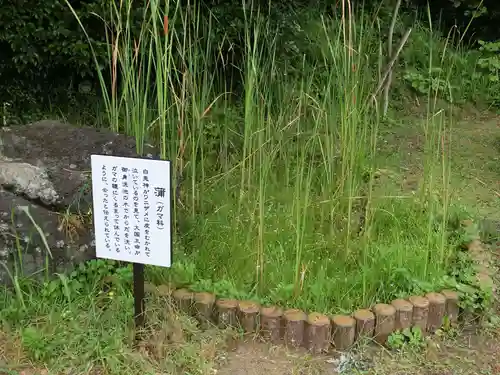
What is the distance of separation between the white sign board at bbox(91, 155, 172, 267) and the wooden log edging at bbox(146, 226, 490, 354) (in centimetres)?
46

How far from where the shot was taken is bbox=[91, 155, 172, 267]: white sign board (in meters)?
2.40

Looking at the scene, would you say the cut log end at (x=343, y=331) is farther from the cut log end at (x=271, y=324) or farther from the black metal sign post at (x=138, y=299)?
the black metal sign post at (x=138, y=299)

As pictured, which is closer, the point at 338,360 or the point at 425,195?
the point at 338,360

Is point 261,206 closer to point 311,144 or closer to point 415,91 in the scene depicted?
point 311,144

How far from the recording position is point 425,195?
3.74 m

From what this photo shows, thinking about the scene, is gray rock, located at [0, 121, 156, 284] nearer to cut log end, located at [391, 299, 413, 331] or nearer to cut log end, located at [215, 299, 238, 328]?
cut log end, located at [215, 299, 238, 328]

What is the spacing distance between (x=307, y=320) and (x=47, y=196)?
1.42 metres

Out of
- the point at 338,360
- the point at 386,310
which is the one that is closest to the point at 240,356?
the point at 338,360

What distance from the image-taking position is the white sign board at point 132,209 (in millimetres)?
2398

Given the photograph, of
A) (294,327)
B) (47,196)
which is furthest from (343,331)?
(47,196)

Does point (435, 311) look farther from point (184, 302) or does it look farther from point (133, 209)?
point (133, 209)

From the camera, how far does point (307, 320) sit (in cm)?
277

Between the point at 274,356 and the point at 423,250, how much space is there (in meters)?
0.99

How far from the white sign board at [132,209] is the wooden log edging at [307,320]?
0.46 metres
